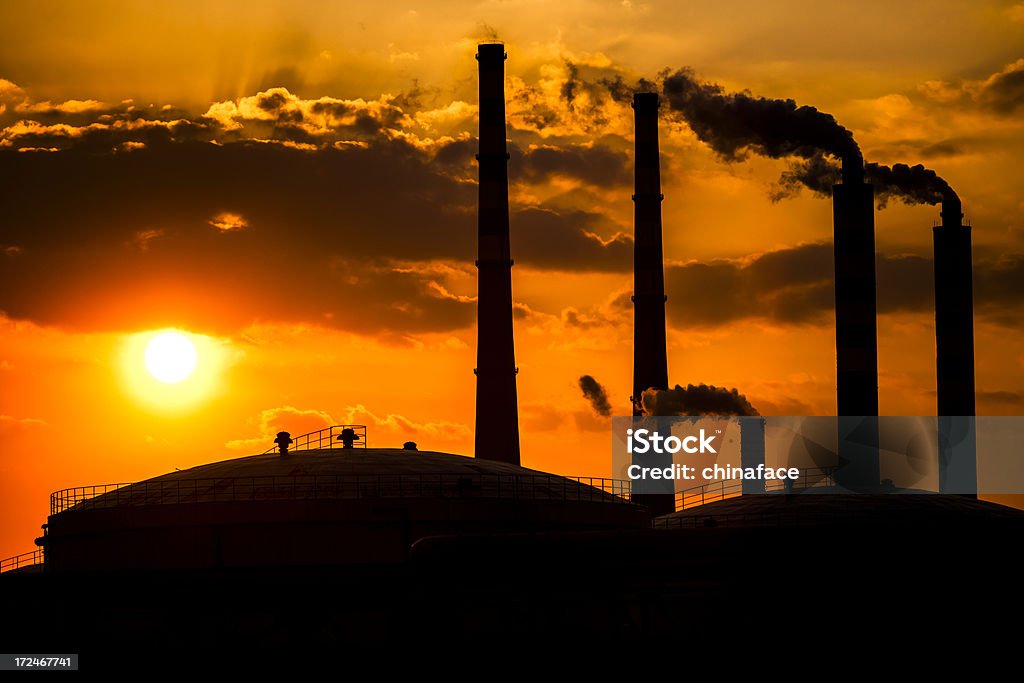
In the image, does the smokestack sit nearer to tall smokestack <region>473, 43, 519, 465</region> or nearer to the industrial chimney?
the industrial chimney

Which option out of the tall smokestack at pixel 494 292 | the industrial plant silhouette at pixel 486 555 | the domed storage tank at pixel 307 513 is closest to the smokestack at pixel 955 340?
the industrial plant silhouette at pixel 486 555

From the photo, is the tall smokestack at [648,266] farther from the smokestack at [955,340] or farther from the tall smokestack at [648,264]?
the smokestack at [955,340]

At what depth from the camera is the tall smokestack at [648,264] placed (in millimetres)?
65312

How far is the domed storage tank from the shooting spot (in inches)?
1672

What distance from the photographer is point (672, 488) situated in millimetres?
64188

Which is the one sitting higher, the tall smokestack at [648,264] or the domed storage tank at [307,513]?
the tall smokestack at [648,264]

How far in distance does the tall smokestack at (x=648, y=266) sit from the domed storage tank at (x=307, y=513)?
58.2ft

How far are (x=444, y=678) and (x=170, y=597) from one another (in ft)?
20.1

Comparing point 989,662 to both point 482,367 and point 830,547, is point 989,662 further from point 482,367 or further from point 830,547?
point 482,367

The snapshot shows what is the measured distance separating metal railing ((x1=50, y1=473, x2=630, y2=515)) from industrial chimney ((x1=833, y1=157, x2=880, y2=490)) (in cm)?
1294

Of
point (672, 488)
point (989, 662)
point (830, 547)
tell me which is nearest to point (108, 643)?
point (830, 547)

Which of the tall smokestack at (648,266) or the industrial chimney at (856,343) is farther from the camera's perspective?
the tall smokestack at (648,266)

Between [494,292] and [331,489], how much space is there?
→ 19785mm

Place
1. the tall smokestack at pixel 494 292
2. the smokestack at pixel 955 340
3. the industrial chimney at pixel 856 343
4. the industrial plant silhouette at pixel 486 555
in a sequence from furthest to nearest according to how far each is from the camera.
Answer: the smokestack at pixel 955 340
the tall smokestack at pixel 494 292
the industrial chimney at pixel 856 343
the industrial plant silhouette at pixel 486 555
